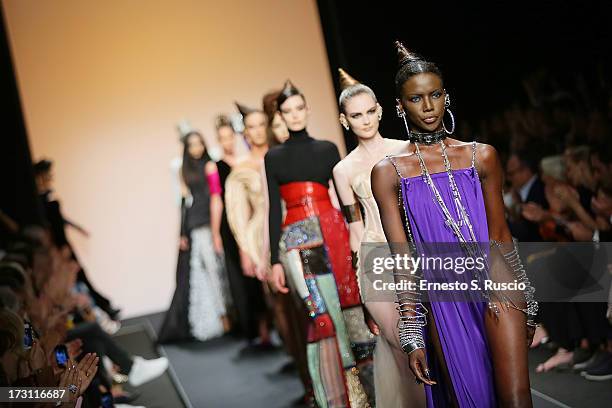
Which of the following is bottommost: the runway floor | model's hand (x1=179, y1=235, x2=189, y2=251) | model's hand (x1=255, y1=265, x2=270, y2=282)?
the runway floor

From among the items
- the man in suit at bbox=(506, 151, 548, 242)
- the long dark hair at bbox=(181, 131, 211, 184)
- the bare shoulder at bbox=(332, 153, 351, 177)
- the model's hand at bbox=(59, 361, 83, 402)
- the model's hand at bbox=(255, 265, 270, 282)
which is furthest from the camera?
the long dark hair at bbox=(181, 131, 211, 184)

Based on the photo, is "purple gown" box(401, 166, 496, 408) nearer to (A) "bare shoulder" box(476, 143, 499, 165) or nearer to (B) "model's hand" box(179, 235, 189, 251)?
(A) "bare shoulder" box(476, 143, 499, 165)

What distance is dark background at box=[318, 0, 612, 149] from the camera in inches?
145

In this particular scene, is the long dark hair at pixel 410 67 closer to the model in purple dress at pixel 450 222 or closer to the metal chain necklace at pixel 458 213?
the model in purple dress at pixel 450 222

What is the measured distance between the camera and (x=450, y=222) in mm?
2633

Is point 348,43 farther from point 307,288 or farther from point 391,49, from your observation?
point 307,288

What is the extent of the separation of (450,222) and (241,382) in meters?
3.13

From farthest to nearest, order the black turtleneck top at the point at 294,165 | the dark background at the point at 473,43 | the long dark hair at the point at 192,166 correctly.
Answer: the long dark hair at the point at 192,166 < the black turtleneck top at the point at 294,165 < the dark background at the point at 473,43

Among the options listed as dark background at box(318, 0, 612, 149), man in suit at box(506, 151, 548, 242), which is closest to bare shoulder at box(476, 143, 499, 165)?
dark background at box(318, 0, 612, 149)

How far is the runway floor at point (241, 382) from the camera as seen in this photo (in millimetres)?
3719

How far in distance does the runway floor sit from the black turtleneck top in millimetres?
1226

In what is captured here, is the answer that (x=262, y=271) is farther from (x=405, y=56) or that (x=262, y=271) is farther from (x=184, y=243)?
(x=184, y=243)

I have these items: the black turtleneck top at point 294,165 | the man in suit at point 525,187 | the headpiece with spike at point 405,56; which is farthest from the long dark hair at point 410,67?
the man in suit at point 525,187

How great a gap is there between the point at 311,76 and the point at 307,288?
6.34 ft
